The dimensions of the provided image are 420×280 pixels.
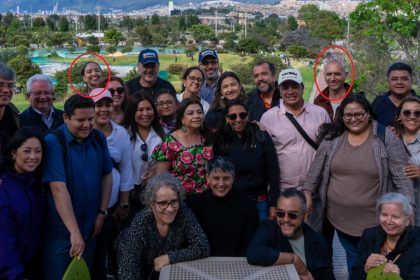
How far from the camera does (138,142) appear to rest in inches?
175

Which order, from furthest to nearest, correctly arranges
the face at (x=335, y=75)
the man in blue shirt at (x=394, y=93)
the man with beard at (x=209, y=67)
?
the man with beard at (x=209, y=67), the face at (x=335, y=75), the man in blue shirt at (x=394, y=93)

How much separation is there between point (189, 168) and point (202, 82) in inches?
57.8

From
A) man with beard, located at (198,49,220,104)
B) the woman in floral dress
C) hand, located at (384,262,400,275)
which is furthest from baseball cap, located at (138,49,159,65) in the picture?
hand, located at (384,262,400,275)

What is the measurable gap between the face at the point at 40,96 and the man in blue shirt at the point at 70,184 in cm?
72

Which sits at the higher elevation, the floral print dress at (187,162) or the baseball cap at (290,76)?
the baseball cap at (290,76)

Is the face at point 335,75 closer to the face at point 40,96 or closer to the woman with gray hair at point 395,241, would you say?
the woman with gray hair at point 395,241

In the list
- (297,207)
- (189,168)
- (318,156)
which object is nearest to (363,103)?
(318,156)

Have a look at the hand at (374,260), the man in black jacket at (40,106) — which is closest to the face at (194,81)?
the man in black jacket at (40,106)

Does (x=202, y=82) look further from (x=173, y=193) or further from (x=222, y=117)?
(x=173, y=193)

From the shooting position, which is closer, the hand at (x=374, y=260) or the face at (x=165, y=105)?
the hand at (x=374, y=260)

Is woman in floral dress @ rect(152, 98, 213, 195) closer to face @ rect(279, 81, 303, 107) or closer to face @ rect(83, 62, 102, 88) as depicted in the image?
face @ rect(279, 81, 303, 107)

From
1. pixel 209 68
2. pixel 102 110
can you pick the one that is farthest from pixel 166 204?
pixel 209 68

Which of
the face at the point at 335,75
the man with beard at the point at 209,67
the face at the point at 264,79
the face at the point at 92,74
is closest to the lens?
the face at the point at 335,75

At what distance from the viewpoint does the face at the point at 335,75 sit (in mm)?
4715
